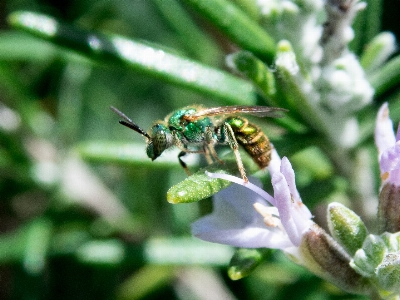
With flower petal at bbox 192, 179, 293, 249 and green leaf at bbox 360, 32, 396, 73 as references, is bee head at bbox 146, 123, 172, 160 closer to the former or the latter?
flower petal at bbox 192, 179, 293, 249

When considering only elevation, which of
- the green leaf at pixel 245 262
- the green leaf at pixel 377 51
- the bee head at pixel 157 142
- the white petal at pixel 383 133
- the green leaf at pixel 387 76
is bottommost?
the green leaf at pixel 245 262

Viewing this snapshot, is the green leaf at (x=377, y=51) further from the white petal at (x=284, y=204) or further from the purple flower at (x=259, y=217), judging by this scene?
the white petal at (x=284, y=204)

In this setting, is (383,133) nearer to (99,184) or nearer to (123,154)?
(123,154)

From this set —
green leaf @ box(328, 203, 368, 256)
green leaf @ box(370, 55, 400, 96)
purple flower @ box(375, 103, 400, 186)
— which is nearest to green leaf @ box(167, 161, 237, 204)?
green leaf @ box(328, 203, 368, 256)

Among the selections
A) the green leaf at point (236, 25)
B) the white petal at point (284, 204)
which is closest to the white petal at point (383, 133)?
the white petal at point (284, 204)

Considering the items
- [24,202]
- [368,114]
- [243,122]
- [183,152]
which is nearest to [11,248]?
[24,202]

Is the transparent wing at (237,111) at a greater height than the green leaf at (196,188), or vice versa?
the transparent wing at (237,111)

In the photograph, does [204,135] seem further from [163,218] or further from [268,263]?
[163,218]
